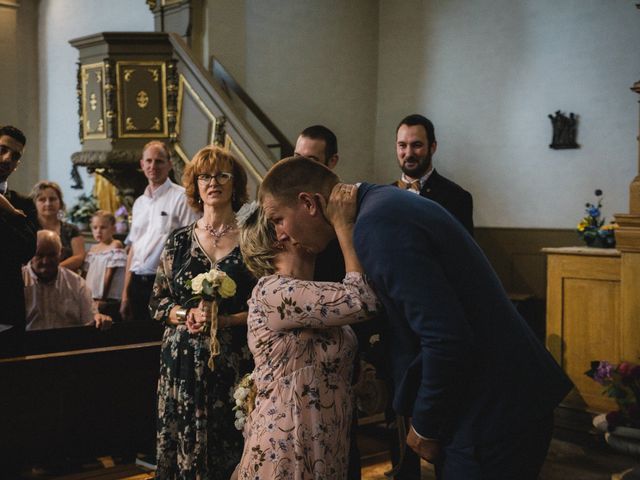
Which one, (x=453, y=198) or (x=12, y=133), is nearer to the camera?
(x=12, y=133)

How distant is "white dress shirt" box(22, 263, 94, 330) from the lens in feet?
14.0

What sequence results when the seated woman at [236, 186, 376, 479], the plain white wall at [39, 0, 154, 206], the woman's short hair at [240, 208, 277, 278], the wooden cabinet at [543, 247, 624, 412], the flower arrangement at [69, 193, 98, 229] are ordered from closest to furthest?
1. the seated woman at [236, 186, 376, 479]
2. the woman's short hair at [240, 208, 277, 278]
3. the wooden cabinet at [543, 247, 624, 412]
4. the flower arrangement at [69, 193, 98, 229]
5. the plain white wall at [39, 0, 154, 206]

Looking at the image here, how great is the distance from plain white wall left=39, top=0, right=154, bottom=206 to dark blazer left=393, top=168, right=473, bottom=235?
7502 mm

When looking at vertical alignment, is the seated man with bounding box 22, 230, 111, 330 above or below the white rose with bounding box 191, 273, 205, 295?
below

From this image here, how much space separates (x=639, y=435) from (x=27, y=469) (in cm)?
314

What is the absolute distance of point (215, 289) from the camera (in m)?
2.92

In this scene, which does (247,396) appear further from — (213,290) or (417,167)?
(417,167)

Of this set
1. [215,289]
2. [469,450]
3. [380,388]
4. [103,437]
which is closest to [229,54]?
[103,437]

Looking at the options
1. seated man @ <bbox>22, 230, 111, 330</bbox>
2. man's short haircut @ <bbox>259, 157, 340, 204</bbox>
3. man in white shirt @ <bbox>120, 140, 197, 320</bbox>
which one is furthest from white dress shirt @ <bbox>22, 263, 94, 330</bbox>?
man's short haircut @ <bbox>259, 157, 340, 204</bbox>

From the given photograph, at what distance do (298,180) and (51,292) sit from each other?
289 centimetres

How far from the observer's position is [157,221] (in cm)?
520

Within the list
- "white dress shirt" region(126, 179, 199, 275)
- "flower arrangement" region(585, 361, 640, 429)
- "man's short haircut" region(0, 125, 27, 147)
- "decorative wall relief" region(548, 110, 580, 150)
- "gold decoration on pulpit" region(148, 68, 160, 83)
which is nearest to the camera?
"man's short haircut" region(0, 125, 27, 147)

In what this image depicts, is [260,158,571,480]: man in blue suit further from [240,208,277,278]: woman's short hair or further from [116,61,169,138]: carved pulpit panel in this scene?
[116,61,169,138]: carved pulpit panel

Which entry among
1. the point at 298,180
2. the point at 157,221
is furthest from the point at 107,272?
the point at 298,180
